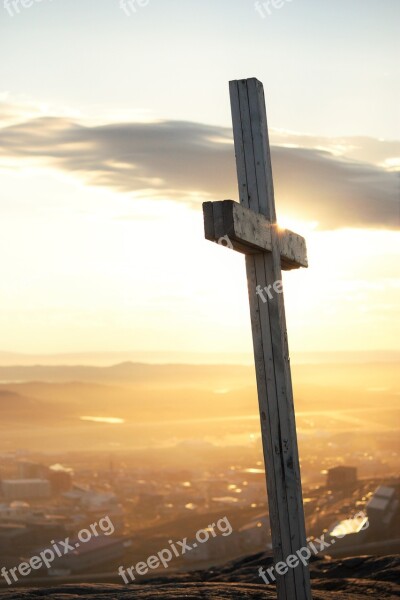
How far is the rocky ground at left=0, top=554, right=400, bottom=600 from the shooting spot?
8945 mm

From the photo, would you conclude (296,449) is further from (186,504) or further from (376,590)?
(186,504)

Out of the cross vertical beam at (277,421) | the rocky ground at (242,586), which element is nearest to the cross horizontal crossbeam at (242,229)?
the cross vertical beam at (277,421)

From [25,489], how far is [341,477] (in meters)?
18.0

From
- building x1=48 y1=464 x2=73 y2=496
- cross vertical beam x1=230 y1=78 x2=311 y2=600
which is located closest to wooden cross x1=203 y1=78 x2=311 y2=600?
cross vertical beam x1=230 y1=78 x2=311 y2=600

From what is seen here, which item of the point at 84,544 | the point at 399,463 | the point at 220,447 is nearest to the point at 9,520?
the point at 84,544

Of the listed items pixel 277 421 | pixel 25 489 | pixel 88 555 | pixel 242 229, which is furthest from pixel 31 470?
pixel 242 229

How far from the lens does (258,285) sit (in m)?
7.35

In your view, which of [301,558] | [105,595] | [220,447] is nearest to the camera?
[301,558]

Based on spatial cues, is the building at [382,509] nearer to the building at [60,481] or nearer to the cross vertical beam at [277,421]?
the cross vertical beam at [277,421]

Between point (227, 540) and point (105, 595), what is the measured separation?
813 inches

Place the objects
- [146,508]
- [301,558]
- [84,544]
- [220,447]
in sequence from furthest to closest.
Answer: [220,447], [146,508], [84,544], [301,558]

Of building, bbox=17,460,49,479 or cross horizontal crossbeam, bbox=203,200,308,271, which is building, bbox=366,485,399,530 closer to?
cross horizontal crossbeam, bbox=203,200,308,271

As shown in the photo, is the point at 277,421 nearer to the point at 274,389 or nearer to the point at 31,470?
the point at 274,389

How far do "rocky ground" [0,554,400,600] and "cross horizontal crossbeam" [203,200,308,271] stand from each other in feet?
11.8
